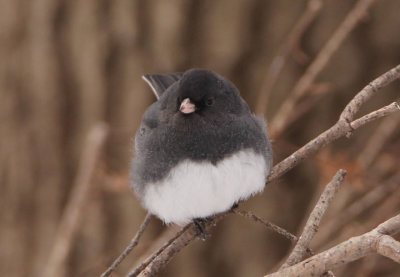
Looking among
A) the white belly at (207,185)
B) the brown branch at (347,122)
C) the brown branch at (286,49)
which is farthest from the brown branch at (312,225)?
the brown branch at (286,49)

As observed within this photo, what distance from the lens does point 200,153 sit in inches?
65.9

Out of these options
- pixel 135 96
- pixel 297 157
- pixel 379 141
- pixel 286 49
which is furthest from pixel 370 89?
pixel 135 96

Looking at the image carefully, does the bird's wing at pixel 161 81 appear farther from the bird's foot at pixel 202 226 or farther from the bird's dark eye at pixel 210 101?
the bird's foot at pixel 202 226

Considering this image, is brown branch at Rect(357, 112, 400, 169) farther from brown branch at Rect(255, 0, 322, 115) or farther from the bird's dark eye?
the bird's dark eye

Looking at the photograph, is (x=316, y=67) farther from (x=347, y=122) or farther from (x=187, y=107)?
(x=347, y=122)

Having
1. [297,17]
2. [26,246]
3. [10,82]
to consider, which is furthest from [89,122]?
[297,17]

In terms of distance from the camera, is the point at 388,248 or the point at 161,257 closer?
the point at 388,248

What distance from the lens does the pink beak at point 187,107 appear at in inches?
64.6

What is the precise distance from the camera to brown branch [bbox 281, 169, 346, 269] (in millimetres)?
1154

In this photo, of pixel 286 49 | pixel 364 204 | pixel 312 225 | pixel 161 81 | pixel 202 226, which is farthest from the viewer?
pixel 286 49

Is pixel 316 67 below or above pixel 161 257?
below

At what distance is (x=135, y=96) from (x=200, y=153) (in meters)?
1.37

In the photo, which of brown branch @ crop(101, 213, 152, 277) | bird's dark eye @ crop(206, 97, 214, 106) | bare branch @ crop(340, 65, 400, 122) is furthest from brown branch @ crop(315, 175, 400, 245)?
brown branch @ crop(101, 213, 152, 277)

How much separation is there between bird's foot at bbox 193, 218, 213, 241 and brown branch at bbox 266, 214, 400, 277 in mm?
718
